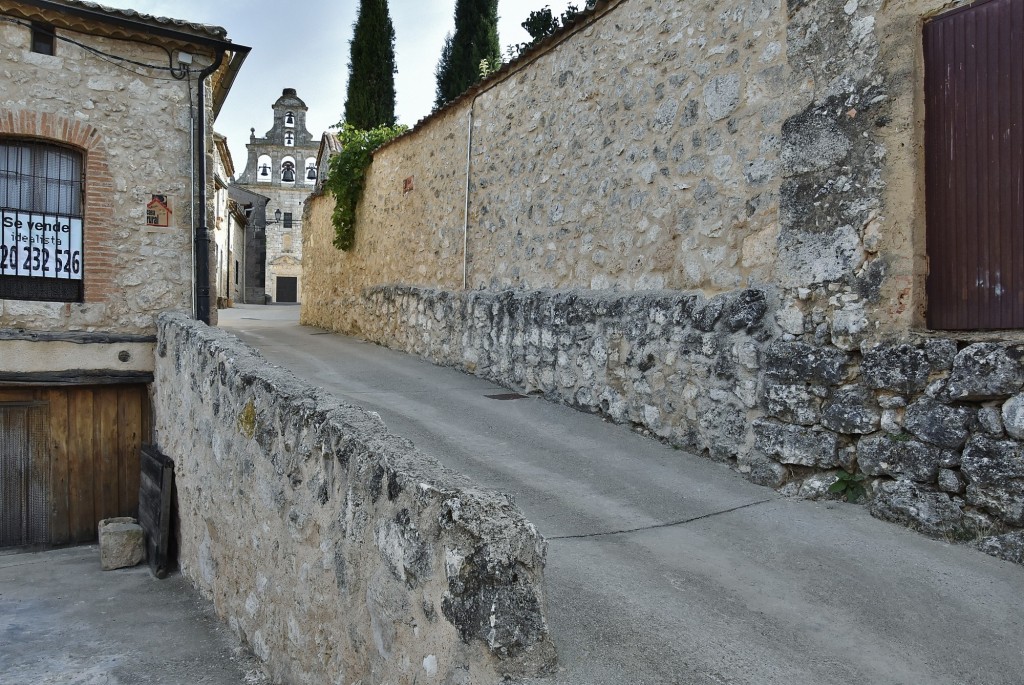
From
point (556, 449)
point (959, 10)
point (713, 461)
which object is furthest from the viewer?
point (556, 449)

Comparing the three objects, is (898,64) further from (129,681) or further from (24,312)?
(24,312)

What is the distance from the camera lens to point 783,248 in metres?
4.31

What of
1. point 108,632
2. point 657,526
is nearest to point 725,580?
point 657,526

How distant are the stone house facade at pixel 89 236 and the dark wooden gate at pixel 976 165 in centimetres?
686

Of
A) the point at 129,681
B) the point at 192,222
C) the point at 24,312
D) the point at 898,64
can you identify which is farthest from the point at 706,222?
the point at 24,312

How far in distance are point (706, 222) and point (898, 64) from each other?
1.44 m

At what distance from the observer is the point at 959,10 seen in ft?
12.0

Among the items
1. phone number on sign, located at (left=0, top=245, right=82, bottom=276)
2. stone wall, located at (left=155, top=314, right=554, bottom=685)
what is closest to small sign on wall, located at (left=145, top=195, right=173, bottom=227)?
phone number on sign, located at (left=0, top=245, right=82, bottom=276)

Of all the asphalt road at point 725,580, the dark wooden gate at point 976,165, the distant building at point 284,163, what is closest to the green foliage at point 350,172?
the asphalt road at point 725,580

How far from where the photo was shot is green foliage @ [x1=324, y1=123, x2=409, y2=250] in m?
11.7

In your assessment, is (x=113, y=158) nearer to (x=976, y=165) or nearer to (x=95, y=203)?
(x=95, y=203)

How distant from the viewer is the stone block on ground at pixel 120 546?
21.7 feet

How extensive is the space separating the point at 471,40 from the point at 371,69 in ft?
11.1

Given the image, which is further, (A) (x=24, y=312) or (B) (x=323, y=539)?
(A) (x=24, y=312)
